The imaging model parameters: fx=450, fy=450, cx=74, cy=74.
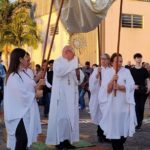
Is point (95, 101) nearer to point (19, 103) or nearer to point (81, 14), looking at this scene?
point (81, 14)

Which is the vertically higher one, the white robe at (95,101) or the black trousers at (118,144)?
the white robe at (95,101)

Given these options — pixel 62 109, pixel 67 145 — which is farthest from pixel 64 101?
pixel 67 145

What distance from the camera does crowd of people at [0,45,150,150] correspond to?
5.93 metres

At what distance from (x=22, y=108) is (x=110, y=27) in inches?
990

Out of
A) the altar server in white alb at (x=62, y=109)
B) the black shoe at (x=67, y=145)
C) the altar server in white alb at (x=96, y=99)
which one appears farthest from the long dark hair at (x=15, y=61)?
the altar server in white alb at (x=96, y=99)

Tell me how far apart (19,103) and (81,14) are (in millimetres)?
3333

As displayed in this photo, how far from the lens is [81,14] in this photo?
346 inches

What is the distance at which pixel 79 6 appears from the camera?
28.8 ft

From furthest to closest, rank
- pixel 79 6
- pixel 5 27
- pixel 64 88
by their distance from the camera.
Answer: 1. pixel 5 27
2. pixel 79 6
3. pixel 64 88

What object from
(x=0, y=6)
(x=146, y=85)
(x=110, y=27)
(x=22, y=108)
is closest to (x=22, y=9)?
(x=0, y=6)

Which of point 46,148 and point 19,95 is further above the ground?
point 19,95

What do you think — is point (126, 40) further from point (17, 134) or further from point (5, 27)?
point (17, 134)

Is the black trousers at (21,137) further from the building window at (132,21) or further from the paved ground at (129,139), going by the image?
the building window at (132,21)

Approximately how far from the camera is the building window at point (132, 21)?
3198 cm
